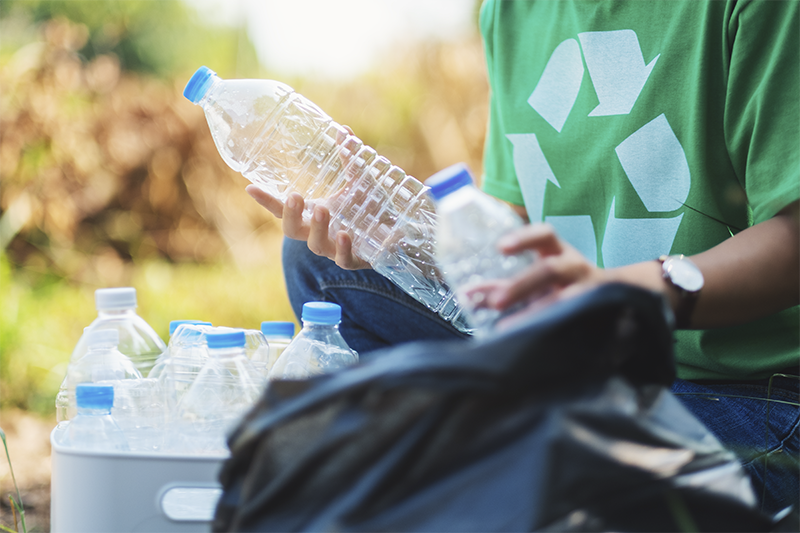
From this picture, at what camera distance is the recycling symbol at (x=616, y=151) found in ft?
4.25

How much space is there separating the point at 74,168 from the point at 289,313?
1.61 m

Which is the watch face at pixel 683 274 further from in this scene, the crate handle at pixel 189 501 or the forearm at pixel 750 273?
the crate handle at pixel 189 501

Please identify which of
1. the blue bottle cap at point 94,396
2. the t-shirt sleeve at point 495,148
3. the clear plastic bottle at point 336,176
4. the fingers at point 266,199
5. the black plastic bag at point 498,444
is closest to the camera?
the black plastic bag at point 498,444

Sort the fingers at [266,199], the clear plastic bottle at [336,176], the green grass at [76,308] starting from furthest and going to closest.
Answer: the green grass at [76,308] < the clear plastic bottle at [336,176] < the fingers at [266,199]

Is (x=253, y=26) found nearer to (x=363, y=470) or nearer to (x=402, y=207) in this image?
(x=402, y=207)

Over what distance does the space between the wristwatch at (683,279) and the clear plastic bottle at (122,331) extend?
3.26 feet

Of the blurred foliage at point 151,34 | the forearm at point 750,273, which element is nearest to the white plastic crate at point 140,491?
the forearm at point 750,273

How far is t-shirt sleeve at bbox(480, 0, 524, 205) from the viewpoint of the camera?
1.71 m

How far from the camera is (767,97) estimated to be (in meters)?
1.06

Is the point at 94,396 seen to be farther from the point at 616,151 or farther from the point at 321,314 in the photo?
the point at 616,151

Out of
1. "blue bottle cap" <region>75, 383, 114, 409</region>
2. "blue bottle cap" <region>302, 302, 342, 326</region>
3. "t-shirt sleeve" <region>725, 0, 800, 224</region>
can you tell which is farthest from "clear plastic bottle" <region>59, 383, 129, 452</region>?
"t-shirt sleeve" <region>725, 0, 800, 224</region>

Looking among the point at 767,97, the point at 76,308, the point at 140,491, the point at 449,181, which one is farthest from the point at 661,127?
the point at 76,308

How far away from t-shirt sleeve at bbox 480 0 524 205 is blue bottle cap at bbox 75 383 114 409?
1.09m

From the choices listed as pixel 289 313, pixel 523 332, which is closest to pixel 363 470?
pixel 523 332
